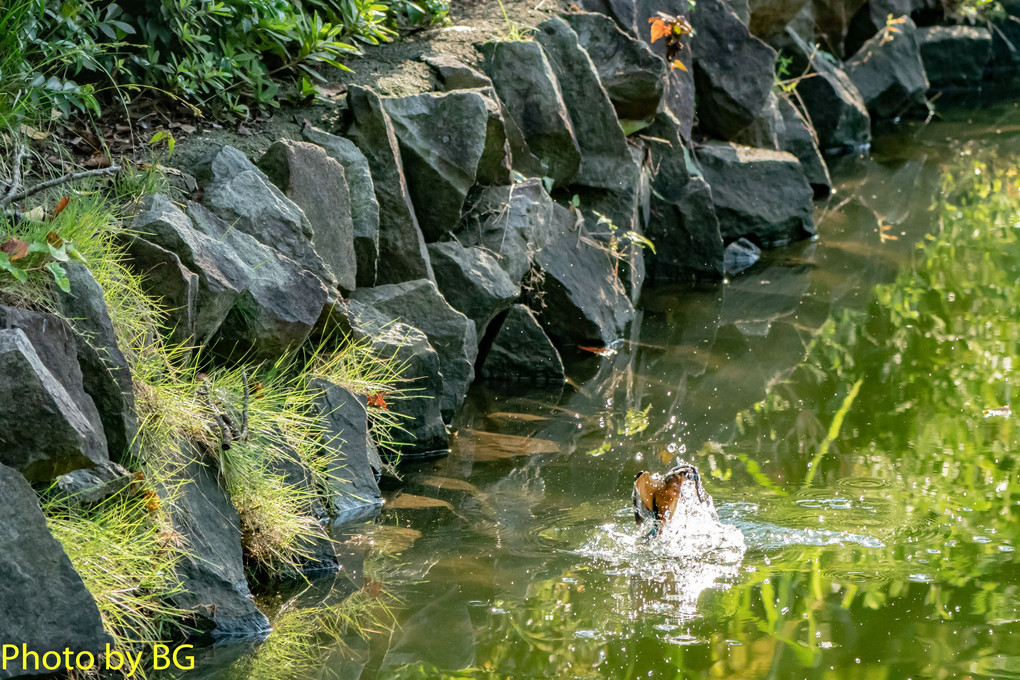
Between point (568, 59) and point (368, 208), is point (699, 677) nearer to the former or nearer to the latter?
point (368, 208)

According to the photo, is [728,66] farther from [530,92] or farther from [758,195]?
[530,92]

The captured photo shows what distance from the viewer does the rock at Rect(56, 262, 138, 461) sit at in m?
3.05

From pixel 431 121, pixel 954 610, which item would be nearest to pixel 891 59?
pixel 431 121

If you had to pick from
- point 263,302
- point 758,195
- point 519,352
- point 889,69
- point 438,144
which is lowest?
point 519,352

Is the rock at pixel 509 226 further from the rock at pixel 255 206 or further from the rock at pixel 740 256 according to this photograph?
the rock at pixel 740 256

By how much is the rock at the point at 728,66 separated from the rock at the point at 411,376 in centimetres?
418

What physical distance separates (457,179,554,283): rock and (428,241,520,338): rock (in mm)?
194

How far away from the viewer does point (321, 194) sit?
173 inches

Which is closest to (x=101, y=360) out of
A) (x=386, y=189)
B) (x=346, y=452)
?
(x=346, y=452)

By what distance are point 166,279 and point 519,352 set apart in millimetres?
2140

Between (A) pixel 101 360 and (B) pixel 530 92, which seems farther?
(B) pixel 530 92

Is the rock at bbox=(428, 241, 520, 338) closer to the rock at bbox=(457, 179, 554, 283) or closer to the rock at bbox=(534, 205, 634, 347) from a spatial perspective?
the rock at bbox=(457, 179, 554, 283)

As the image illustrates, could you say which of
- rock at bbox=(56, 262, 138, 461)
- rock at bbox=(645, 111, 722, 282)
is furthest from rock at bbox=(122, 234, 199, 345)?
rock at bbox=(645, 111, 722, 282)

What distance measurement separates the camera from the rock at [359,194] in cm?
460
